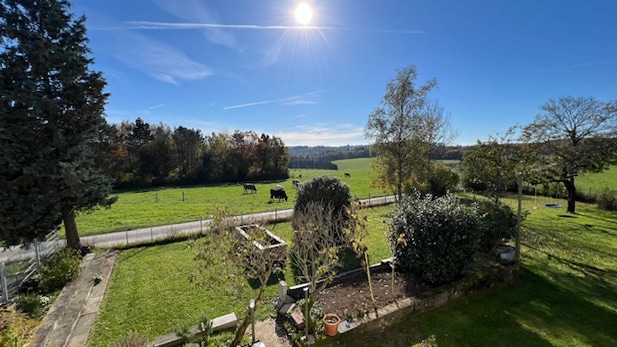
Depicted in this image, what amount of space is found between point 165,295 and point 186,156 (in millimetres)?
36504

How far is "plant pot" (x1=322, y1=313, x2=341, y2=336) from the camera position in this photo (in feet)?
15.8

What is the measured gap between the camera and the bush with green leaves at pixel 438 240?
6.63 meters

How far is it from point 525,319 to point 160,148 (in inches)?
1608

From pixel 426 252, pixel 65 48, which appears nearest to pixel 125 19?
pixel 65 48

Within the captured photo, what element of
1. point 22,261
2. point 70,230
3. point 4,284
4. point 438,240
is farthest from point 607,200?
point 22,261

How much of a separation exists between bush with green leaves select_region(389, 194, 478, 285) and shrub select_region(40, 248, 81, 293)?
912cm

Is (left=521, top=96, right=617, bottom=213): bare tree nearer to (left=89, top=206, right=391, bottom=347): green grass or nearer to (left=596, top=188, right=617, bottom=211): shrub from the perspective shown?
(left=596, top=188, right=617, bottom=211): shrub

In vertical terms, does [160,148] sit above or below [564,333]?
above

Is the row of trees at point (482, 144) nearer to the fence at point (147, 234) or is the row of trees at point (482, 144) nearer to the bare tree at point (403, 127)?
the bare tree at point (403, 127)

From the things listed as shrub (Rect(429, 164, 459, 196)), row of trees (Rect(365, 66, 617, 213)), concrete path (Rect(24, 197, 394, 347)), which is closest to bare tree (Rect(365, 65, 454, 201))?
row of trees (Rect(365, 66, 617, 213))

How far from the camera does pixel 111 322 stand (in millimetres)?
5680

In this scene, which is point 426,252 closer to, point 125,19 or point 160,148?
point 125,19

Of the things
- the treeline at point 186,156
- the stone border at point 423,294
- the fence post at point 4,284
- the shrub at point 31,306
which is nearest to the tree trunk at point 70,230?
the fence post at point 4,284

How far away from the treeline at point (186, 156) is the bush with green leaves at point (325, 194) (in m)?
30.8
